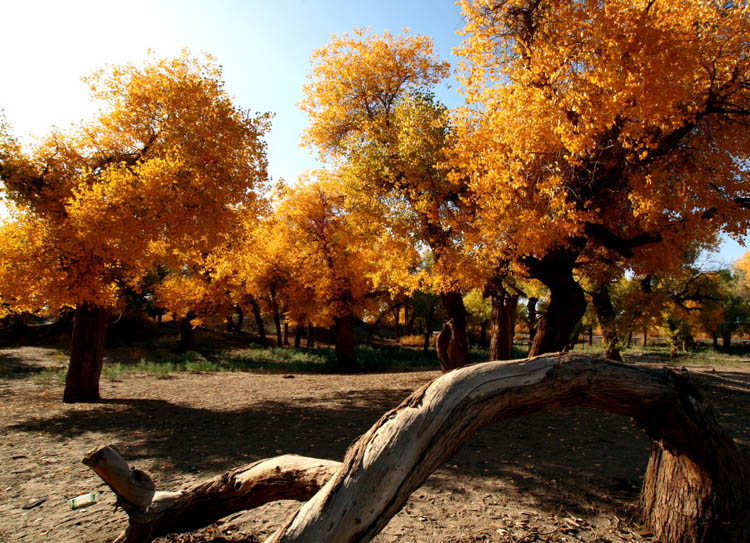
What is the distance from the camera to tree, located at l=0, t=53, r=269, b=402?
863 centimetres

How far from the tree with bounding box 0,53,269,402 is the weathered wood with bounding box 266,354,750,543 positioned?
8132mm

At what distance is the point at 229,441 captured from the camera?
685 centimetres

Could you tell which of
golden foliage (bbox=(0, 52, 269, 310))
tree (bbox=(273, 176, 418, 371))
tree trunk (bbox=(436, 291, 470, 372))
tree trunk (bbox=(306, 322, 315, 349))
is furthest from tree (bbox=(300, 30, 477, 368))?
tree trunk (bbox=(306, 322, 315, 349))

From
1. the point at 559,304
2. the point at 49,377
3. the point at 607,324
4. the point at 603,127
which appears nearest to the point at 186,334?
the point at 49,377

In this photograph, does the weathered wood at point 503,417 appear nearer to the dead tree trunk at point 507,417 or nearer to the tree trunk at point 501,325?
the dead tree trunk at point 507,417

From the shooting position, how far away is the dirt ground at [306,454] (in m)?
3.76

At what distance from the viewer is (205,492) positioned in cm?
341

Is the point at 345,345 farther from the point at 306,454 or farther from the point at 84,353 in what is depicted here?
the point at 306,454

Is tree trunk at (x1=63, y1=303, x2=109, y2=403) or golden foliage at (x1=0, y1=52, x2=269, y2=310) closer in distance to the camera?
golden foliage at (x1=0, y1=52, x2=269, y2=310)

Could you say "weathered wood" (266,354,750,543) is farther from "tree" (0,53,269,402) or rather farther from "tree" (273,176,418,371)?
"tree" (273,176,418,371)

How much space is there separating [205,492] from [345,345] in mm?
17284

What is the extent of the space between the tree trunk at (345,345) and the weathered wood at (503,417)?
55.8 ft

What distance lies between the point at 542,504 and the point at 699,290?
2219 centimetres

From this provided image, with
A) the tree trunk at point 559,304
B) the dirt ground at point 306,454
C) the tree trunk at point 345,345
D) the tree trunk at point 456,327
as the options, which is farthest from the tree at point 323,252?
the tree trunk at point 559,304
